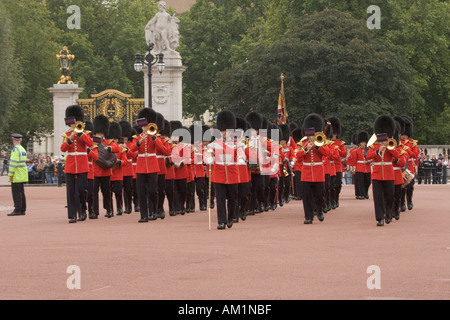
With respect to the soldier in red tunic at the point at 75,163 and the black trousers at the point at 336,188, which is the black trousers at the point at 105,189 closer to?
the soldier in red tunic at the point at 75,163

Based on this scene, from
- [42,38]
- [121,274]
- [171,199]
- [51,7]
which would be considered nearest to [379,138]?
[171,199]

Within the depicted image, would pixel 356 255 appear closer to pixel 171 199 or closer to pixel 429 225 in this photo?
pixel 429 225

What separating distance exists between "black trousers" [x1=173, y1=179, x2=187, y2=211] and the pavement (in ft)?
4.67

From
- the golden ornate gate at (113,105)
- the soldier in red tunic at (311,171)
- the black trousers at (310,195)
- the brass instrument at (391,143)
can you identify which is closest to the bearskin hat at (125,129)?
the soldier in red tunic at (311,171)

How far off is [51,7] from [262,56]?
72.8 ft

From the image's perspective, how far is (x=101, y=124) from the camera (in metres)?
19.2

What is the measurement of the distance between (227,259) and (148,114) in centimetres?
701

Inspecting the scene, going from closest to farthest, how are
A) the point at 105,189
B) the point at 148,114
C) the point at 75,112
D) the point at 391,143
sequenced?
the point at 391,143
the point at 148,114
the point at 75,112
the point at 105,189

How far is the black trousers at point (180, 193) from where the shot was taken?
64.1 feet

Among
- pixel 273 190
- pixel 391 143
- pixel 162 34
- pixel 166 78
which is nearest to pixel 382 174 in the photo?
pixel 391 143

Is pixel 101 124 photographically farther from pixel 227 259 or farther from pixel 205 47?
pixel 205 47

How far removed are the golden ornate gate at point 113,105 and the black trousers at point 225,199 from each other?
2254 cm

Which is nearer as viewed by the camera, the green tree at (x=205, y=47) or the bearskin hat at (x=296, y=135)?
the bearskin hat at (x=296, y=135)
